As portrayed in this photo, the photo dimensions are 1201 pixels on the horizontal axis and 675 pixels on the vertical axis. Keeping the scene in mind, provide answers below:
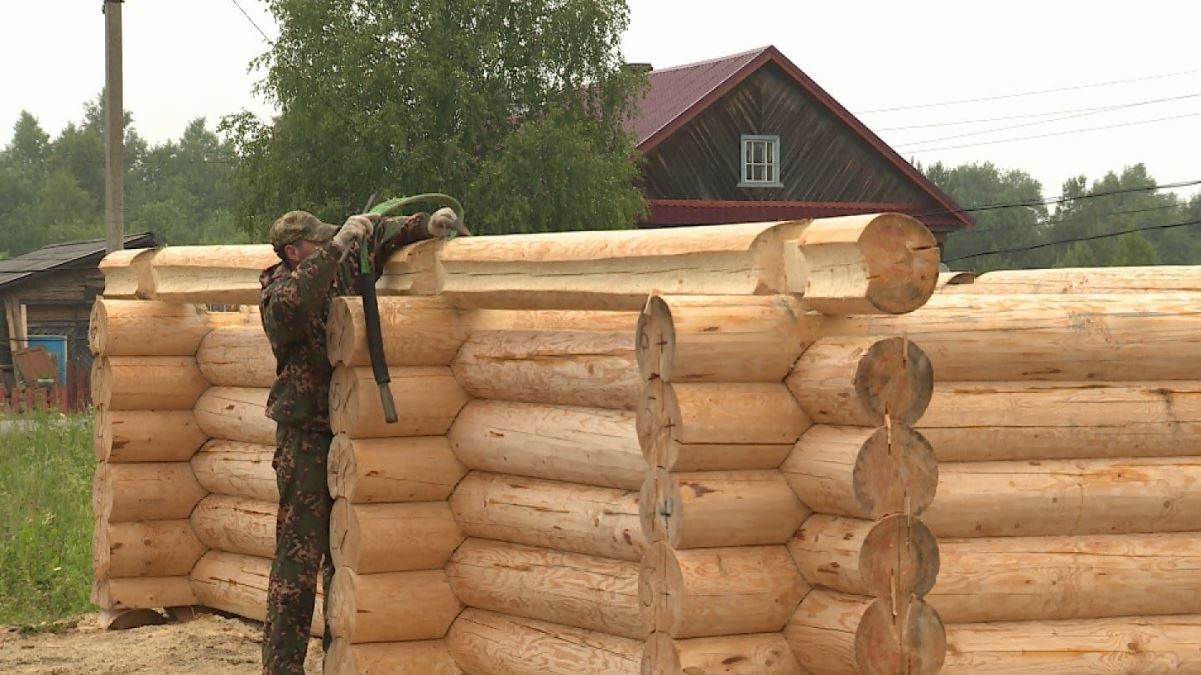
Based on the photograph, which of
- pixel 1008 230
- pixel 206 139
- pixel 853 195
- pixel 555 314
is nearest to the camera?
pixel 555 314

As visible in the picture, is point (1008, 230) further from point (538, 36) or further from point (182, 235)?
point (538, 36)

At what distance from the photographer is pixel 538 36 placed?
34875 mm

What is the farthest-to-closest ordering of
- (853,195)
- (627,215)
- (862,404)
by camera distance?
(853,195) → (627,215) → (862,404)

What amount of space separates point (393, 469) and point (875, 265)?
2.92 metres

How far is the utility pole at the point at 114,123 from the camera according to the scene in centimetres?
2122

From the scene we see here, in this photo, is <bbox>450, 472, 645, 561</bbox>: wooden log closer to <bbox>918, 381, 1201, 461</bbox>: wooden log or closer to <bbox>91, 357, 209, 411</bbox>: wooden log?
<bbox>918, 381, 1201, 461</bbox>: wooden log

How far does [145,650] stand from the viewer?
9.62 meters

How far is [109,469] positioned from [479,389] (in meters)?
3.63

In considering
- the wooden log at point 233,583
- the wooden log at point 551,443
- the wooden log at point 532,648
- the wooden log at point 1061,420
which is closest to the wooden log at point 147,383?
the wooden log at point 233,583

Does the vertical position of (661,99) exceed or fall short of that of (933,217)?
it exceeds it

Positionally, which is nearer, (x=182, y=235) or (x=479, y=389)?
(x=479, y=389)

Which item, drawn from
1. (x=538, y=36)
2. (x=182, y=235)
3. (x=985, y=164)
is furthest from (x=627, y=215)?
(x=985, y=164)

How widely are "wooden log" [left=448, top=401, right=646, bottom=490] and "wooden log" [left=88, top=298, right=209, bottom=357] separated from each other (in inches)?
125

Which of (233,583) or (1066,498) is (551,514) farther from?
(233,583)
